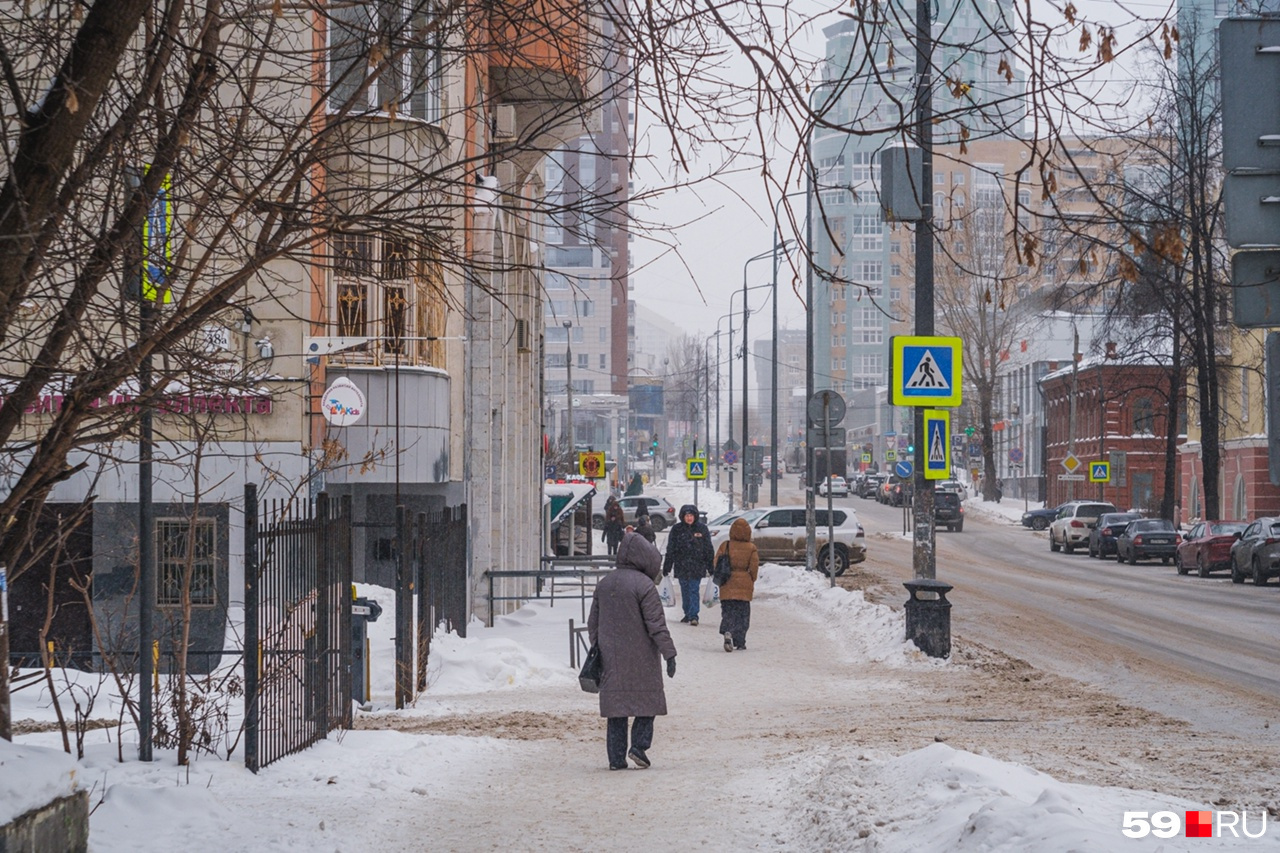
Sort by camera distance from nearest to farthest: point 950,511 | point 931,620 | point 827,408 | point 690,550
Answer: point 931,620 → point 690,550 → point 827,408 → point 950,511

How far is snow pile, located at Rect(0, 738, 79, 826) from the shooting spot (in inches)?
218

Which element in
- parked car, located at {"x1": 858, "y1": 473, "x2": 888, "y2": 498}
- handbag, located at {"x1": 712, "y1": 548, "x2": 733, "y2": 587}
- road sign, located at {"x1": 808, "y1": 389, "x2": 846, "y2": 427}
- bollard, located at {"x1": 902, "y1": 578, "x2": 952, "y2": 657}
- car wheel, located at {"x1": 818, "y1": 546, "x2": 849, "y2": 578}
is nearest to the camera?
bollard, located at {"x1": 902, "y1": 578, "x2": 952, "y2": 657}

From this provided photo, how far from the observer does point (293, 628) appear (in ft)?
32.6

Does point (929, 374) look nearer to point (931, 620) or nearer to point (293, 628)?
point (931, 620)

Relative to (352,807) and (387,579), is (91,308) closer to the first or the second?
(352,807)

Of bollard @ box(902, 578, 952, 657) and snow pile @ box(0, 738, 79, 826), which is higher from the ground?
snow pile @ box(0, 738, 79, 826)

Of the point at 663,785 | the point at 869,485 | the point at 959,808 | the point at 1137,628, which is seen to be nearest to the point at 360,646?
the point at 663,785

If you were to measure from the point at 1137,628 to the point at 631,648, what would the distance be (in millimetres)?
13674

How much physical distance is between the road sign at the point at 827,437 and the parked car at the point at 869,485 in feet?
221

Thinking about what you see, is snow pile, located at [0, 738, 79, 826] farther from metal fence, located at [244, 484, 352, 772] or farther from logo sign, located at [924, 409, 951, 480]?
logo sign, located at [924, 409, 951, 480]

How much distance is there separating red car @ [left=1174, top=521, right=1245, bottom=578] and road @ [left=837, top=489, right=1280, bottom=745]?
1.63ft

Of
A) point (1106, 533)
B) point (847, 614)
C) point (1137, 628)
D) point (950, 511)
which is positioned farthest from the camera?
point (950, 511)

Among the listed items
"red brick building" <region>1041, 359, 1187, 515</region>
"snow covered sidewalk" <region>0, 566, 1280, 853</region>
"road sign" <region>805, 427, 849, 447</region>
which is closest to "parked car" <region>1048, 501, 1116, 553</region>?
"red brick building" <region>1041, 359, 1187, 515</region>

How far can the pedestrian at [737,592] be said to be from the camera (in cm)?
1939
